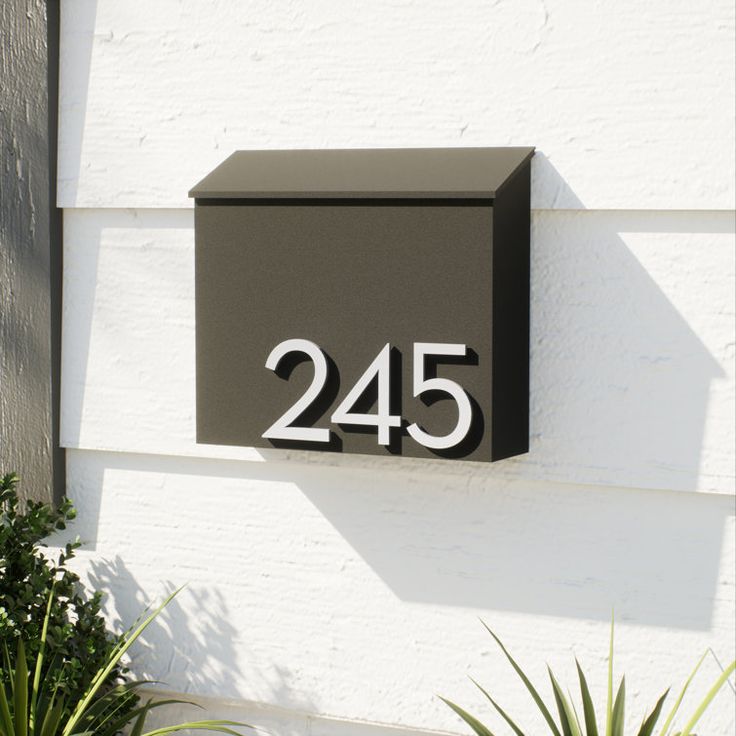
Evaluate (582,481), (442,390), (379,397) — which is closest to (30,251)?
(379,397)

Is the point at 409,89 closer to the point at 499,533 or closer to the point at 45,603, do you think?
the point at 499,533

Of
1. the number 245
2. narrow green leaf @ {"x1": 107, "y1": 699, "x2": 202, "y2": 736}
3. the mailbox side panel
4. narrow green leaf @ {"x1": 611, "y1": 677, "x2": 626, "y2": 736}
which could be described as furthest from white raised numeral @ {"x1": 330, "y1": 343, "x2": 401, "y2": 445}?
narrow green leaf @ {"x1": 107, "y1": 699, "x2": 202, "y2": 736}

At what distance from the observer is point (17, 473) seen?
293 cm

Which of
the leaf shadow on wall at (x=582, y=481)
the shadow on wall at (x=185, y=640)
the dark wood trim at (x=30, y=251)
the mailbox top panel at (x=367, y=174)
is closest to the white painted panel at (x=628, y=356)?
the leaf shadow on wall at (x=582, y=481)

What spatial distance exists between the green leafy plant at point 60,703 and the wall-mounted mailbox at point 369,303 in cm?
67

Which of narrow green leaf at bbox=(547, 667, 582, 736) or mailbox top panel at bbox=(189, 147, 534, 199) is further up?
mailbox top panel at bbox=(189, 147, 534, 199)

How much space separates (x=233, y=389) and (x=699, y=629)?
47.5 inches

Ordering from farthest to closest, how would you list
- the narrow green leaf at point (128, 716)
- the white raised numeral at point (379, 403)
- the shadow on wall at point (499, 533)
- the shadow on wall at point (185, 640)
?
the shadow on wall at point (185, 640), the narrow green leaf at point (128, 716), the shadow on wall at point (499, 533), the white raised numeral at point (379, 403)

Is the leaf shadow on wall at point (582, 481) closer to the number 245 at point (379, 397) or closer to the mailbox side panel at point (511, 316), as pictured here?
the mailbox side panel at point (511, 316)

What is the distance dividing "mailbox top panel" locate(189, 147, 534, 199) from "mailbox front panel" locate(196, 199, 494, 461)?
0.09 ft

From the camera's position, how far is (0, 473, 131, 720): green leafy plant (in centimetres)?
266

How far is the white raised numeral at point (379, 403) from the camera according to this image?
7.55 feet

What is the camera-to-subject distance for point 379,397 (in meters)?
2.31

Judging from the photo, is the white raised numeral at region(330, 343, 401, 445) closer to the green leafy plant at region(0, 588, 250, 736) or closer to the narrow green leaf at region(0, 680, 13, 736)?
Result: the green leafy plant at region(0, 588, 250, 736)
